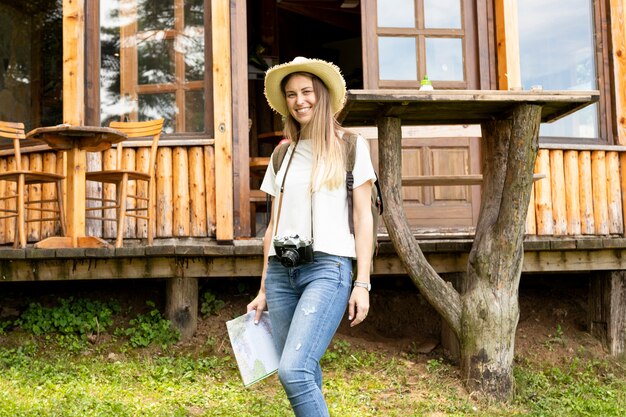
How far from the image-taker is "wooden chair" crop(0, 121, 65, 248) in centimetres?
608

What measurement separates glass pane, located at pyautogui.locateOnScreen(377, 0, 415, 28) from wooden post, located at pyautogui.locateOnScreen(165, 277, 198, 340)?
300cm

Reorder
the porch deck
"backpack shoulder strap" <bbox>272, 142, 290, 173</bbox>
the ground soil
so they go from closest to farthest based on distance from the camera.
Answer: "backpack shoulder strap" <bbox>272, 142, 290, 173</bbox>
the porch deck
the ground soil

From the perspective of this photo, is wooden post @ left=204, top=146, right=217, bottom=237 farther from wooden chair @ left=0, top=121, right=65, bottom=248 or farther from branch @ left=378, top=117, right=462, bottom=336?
branch @ left=378, top=117, right=462, bottom=336

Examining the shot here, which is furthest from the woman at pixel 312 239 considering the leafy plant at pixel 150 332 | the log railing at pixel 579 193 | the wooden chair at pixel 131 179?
the log railing at pixel 579 193

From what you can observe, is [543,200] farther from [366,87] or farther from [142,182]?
[142,182]

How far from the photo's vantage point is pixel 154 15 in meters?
7.05

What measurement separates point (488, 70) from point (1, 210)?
434cm

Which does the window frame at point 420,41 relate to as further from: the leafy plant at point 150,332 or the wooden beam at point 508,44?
the leafy plant at point 150,332

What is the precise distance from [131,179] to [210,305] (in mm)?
1171

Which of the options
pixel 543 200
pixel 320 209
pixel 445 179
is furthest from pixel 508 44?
pixel 320 209

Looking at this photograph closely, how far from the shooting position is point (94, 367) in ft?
17.7

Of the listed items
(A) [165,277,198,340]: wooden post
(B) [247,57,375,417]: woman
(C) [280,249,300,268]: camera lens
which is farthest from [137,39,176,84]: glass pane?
(C) [280,249,300,268]: camera lens

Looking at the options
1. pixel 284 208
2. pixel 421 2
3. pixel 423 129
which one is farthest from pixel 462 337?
pixel 421 2

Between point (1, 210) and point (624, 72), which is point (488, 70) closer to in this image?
point (624, 72)
